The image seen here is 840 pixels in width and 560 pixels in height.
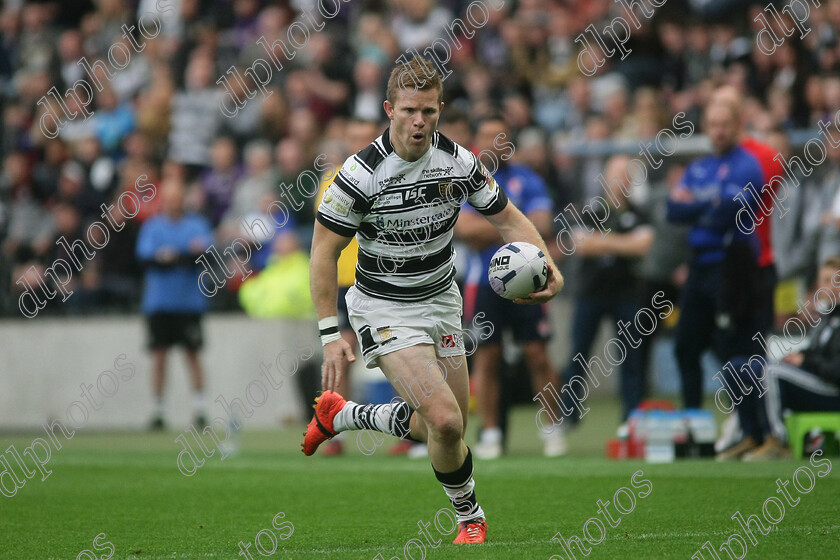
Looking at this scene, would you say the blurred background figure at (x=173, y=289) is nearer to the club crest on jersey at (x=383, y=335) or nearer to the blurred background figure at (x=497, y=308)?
the blurred background figure at (x=497, y=308)

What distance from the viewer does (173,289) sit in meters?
15.0

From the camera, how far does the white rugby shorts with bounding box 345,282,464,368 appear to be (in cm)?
639

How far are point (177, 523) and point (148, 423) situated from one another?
8.12 meters

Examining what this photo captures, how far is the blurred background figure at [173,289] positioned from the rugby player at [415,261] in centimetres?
844

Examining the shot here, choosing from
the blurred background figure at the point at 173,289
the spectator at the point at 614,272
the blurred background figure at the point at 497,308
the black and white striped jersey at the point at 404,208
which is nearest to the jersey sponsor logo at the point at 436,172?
the black and white striped jersey at the point at 404,208

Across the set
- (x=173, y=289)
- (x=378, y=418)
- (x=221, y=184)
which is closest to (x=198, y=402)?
(x=173, y=289)

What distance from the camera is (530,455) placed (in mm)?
11102

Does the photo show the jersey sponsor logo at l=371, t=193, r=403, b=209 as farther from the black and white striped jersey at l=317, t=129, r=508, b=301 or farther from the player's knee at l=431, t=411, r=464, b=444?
the player's knee at l=431, t=411, r=464, b=444

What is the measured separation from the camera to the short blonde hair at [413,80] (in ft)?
20.2

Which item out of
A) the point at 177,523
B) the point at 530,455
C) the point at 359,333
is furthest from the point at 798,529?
the point at 530,455

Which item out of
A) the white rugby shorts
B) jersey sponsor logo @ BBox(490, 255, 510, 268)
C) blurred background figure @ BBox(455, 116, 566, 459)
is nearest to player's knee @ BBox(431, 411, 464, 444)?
the white rugby shorts

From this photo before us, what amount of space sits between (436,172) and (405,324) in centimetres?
82

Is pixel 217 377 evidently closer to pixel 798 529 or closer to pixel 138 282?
pixel 138 282

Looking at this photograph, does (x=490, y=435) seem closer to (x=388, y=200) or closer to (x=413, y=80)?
(x=388, y=200)
